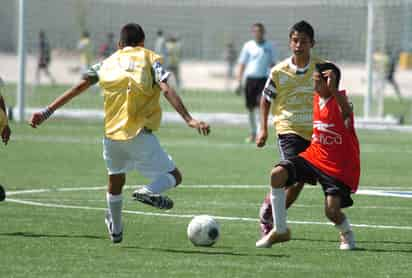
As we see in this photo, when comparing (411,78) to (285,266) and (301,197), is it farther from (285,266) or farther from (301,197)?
(285,266)

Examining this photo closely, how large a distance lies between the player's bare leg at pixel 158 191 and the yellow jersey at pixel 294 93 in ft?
5.02

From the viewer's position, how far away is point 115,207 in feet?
35.6

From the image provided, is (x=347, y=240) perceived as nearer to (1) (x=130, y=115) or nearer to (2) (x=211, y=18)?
(1) (x=130, y=115)

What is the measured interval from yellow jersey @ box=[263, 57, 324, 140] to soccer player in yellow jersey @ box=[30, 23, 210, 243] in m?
1.46

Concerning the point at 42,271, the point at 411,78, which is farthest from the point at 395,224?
the point at 411,78

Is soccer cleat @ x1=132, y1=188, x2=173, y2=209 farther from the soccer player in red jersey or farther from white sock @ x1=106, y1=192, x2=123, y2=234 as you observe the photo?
the soccer player in red jersey

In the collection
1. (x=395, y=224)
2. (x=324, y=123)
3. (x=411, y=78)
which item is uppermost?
(x=324, y=123)

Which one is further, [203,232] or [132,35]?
[132,35]

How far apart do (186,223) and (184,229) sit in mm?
477

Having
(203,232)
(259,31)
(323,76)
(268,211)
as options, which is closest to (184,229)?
(268,211)

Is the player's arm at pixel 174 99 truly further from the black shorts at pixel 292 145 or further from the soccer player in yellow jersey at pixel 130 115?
the black shorts at pixel 292 145

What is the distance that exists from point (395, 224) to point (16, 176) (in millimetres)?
6776

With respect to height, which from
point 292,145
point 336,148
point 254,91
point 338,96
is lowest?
point 254,91

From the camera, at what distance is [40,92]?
1789 inches
